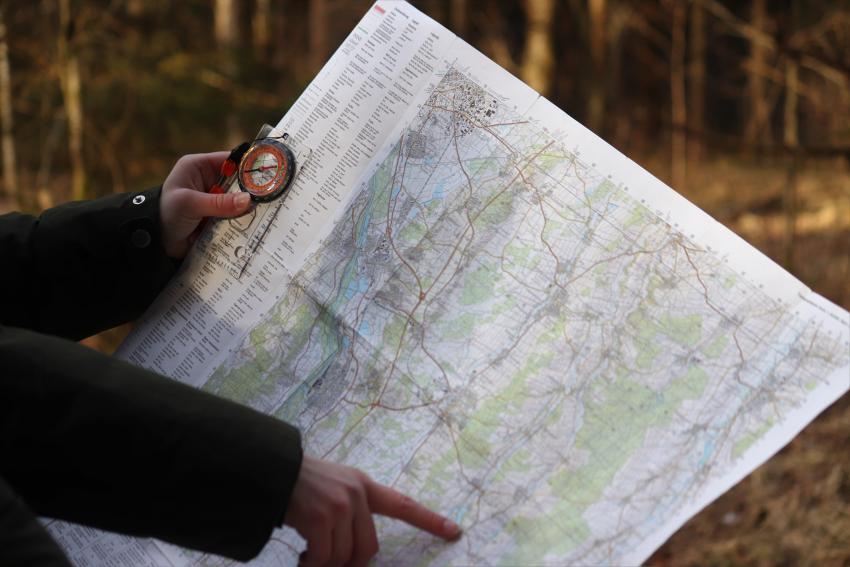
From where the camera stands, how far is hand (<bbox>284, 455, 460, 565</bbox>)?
114cm

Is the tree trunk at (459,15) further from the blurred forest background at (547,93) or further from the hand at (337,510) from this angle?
the hand at (337,510)

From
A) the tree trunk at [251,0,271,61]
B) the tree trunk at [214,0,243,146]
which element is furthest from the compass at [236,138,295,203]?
the tree trunk at [251,0,271,61]

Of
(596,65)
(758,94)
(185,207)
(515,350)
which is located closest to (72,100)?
(185,207)

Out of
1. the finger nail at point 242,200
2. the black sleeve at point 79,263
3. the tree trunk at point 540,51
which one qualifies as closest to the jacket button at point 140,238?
the black sleeve at point 79,263

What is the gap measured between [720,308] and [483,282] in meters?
0.41

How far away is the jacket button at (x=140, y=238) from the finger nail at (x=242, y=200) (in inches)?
7.3

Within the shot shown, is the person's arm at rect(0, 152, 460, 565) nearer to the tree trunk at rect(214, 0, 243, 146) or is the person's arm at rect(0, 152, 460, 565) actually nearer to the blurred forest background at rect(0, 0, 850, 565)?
the blurred forest background at rect(0, 0, 850, 565)

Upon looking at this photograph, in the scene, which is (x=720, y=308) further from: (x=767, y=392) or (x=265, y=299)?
(x=265, y=299)

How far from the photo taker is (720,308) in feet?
4.33

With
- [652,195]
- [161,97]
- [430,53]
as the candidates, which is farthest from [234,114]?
[652,195]

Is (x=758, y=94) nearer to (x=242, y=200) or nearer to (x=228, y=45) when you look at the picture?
(x=228, y=45)

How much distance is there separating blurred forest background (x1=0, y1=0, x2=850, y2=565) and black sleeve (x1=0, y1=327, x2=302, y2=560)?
2193mm

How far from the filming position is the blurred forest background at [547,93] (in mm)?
3100

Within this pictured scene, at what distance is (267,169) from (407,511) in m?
0.77
